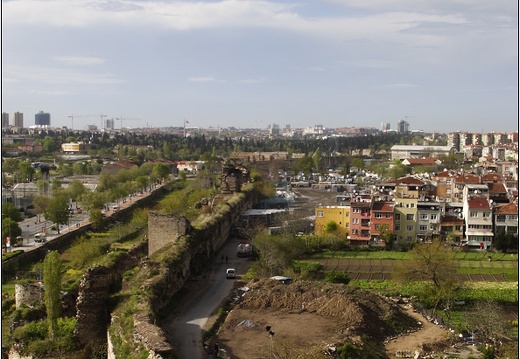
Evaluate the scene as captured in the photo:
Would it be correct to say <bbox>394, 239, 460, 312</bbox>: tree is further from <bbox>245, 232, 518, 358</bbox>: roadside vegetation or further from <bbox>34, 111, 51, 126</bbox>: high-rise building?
<bbox>34, 111, 51, 126</bbox>: high-rise building

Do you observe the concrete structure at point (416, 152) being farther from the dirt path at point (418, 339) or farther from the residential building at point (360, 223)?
the dirt path at point (418, 339)

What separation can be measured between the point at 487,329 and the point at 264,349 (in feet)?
15.8

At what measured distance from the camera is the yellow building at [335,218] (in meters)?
24.3

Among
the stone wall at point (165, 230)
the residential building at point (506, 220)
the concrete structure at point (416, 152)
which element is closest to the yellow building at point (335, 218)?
the residential building at point (506, 220)

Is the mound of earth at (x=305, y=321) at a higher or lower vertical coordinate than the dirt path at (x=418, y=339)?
higher

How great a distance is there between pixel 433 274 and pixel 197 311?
21.5 feet

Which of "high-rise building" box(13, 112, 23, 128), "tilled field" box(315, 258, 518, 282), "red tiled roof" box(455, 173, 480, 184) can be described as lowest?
"tilled field" box(315, 258, 518, 282)

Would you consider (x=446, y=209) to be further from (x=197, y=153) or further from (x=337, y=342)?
(x=197, y=153)

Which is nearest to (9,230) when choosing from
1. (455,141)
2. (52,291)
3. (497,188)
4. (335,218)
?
(335,218)

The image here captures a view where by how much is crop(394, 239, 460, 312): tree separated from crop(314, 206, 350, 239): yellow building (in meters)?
6.91

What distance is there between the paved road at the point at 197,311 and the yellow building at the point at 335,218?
7.56 m

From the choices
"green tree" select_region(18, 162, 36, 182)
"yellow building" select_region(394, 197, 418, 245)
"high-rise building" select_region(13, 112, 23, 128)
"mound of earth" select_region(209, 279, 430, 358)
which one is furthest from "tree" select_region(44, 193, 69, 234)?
"high-rise building" select_region(13, 112, 23, 128)

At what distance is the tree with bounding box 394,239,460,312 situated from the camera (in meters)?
15.0

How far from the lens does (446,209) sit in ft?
85.0
